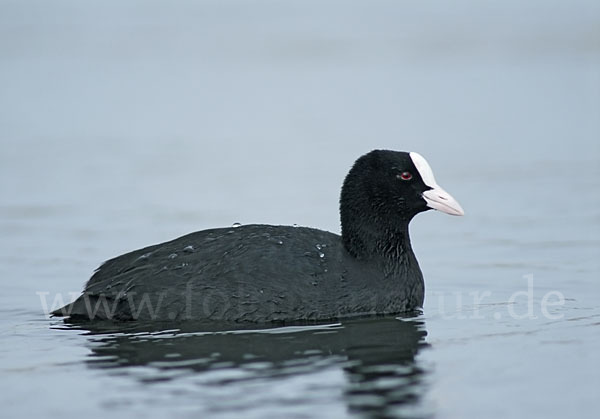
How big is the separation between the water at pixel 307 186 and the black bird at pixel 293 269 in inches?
9.8

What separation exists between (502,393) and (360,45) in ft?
70.8

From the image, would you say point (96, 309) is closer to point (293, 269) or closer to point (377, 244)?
point (293, 269)

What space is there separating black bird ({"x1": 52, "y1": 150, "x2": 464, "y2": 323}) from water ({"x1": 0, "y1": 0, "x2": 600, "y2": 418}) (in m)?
0.25

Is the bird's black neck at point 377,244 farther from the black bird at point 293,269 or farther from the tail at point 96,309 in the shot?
the tail at point 96,309

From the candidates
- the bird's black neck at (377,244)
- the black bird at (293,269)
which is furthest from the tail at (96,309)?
the bird's black neck at (377,244)

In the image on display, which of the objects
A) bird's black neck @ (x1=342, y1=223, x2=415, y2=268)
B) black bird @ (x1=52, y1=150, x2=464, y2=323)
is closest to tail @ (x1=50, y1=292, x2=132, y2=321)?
black bird @ (x1=52, y1=150, x2=464, y2=323)

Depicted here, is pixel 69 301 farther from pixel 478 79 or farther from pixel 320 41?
pixel 320 41

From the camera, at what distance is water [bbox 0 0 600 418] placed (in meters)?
7.09

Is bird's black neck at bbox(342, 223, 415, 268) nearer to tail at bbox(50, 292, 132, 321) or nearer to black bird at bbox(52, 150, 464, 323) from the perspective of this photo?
black bird at bbox(52, 150, 464, 323)

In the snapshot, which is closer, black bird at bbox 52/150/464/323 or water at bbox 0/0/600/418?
water at bbox 0/0/600/418

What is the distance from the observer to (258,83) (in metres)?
23.6

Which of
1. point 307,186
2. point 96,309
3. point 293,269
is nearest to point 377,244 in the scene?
point 293,269

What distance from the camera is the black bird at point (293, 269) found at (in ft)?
28.6

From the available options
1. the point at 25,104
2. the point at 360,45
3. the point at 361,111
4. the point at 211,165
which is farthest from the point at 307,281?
the point at 360,45
